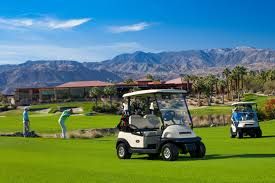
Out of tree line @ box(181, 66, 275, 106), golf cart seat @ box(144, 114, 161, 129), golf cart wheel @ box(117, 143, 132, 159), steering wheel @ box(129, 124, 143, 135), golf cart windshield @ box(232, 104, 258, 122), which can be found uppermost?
tree line @ box(181, 66, 275, 106)

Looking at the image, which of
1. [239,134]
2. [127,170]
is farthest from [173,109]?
[239,134]

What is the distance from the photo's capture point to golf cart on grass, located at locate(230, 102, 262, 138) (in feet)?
106

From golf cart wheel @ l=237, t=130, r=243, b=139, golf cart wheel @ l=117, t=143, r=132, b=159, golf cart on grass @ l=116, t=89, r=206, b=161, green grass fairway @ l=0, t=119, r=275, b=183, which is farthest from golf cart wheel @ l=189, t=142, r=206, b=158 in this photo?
golf cart wheel @ l=237, t=130, r=243, b=139

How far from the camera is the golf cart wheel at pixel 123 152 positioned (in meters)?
19.4

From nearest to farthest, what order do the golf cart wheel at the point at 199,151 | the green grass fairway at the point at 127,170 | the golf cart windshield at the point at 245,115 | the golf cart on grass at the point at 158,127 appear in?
the green grass fairway at the point at 127,170, the golf cart on grass at the point at 158,127, the golf cart wheel at the point at 199,151, the golf cart windshield at the point at 245,115

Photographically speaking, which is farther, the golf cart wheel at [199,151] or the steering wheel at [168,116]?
the steering wheel at [168,116]

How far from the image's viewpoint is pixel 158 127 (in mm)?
18578

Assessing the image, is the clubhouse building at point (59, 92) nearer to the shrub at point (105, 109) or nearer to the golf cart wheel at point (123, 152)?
the shrub at point (105, 109)

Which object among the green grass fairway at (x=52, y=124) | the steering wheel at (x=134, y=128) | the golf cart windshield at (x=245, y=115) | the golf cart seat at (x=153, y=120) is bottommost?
the green grass fairway at (x=52, y=124)

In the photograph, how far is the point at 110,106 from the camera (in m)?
104

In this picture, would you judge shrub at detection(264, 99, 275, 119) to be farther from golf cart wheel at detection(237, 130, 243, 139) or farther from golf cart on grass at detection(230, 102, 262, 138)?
golf cart wheel at detection(237, 130, 243, 139)

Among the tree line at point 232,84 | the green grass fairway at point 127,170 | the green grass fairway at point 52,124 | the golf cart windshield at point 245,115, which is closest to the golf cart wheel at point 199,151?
the green grass fairway at point 127,170

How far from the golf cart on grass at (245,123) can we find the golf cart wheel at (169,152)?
1531 centimetres

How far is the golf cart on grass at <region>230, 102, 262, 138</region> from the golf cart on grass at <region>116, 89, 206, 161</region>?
14130 mm
